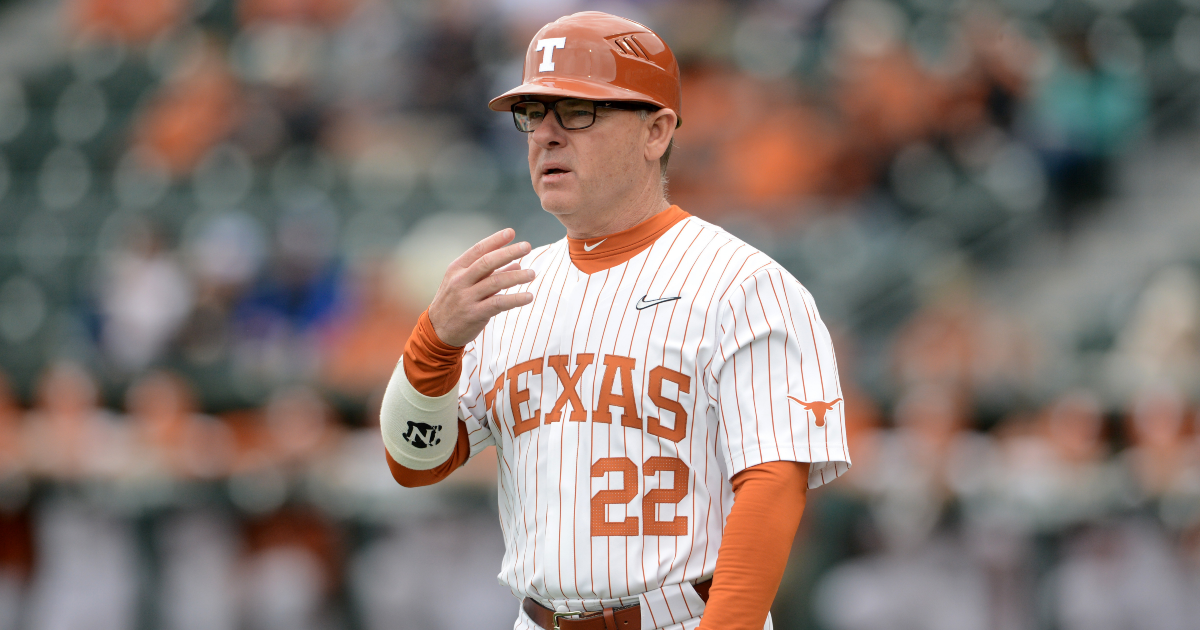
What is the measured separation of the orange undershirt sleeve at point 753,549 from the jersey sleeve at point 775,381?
48 millimetres

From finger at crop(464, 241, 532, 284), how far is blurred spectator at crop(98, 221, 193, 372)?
6.58 metres

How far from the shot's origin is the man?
2279 mm

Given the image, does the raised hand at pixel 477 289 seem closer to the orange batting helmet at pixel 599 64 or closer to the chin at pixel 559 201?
the chin at pixel 559 201

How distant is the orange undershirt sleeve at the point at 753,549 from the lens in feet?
7.11

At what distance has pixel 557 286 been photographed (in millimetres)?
2619

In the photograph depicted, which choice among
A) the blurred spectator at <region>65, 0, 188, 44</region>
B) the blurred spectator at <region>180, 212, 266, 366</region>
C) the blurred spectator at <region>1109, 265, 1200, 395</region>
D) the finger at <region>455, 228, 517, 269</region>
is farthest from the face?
the blurred spectator at <region>65, 0, 188, 44</region>

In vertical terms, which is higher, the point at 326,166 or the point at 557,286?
the point at 326,166

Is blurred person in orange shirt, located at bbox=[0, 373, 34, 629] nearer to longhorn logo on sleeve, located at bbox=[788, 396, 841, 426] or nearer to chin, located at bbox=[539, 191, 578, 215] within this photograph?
chin, located at bbox=[539, 191, 578, 215]

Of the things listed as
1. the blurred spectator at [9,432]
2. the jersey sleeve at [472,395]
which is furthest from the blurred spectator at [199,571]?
the jersey sleeve at [472,395]

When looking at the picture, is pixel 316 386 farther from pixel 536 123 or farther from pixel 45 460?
pixel 536 123

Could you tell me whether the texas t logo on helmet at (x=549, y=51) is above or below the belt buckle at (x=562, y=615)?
above

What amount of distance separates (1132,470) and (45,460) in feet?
18.9

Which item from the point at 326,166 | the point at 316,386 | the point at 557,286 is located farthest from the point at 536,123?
the point at 326,166

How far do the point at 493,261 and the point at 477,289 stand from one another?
0.06 metres
